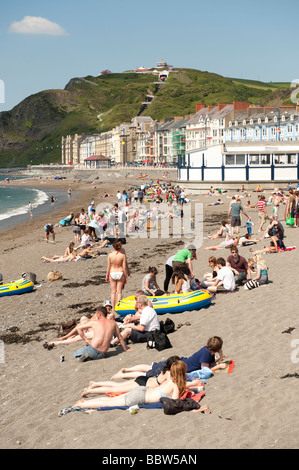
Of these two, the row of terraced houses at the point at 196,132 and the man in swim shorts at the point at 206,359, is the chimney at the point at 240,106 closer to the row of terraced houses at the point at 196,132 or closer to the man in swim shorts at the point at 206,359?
the row of terraced houses at the point at 196,132

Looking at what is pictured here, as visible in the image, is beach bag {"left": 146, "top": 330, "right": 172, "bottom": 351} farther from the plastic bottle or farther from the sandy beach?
the plastic bottle

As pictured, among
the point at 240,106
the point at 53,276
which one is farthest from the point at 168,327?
the point at 240,106

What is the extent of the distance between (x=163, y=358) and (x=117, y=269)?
291 centimetres

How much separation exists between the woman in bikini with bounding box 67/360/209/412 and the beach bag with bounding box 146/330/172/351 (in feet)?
6.78

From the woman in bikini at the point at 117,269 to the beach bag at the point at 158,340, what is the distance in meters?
2.18

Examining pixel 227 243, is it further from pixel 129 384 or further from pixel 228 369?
pixel 129 384

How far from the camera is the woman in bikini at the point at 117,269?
11.0 metres

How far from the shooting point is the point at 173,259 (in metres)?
12.2

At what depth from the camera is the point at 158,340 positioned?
9000 mm

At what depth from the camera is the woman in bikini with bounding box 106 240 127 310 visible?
1098 cm

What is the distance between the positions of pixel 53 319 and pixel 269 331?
5.43 m

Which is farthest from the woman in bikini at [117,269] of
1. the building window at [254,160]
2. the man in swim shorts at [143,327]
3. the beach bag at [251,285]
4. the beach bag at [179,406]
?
Result: the building window at [254,160]

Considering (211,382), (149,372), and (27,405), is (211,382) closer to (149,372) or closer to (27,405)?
(149,372)
